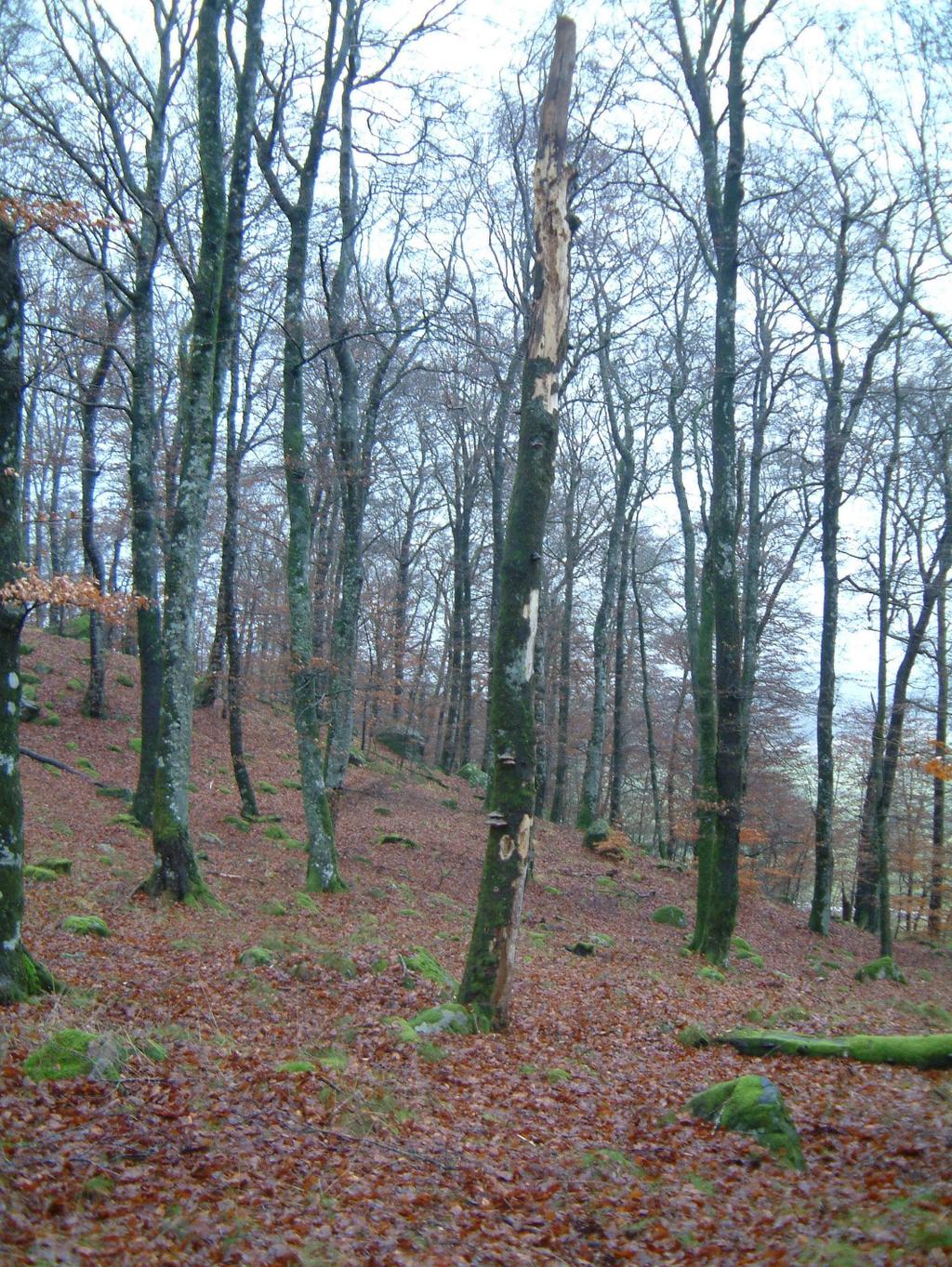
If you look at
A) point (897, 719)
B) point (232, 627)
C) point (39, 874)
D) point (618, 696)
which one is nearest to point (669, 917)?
point (897, 719)

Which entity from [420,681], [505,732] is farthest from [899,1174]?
[420,681]

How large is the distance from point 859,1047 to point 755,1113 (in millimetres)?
2341

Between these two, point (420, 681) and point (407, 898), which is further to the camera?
point (420, 681)

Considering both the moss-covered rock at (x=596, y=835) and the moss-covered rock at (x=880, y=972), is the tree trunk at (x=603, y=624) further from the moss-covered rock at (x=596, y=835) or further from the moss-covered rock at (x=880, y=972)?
the moss-covered rock at (x=880, y=972)

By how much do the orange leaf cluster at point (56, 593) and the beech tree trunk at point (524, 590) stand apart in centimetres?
330

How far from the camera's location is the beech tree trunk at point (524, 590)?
7.72 m

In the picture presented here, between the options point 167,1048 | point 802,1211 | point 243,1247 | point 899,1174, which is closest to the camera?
point 243,1247

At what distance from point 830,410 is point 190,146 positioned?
13.1 metres

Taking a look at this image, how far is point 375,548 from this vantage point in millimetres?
31109

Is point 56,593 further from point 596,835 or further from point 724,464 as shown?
point 596,835

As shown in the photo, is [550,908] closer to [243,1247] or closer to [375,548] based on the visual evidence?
[243,1247]

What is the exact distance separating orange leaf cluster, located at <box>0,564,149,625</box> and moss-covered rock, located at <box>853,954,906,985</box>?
13682 millimetres

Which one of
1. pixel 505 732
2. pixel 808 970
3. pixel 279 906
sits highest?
pixel 505 732

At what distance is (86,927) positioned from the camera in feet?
28.5
